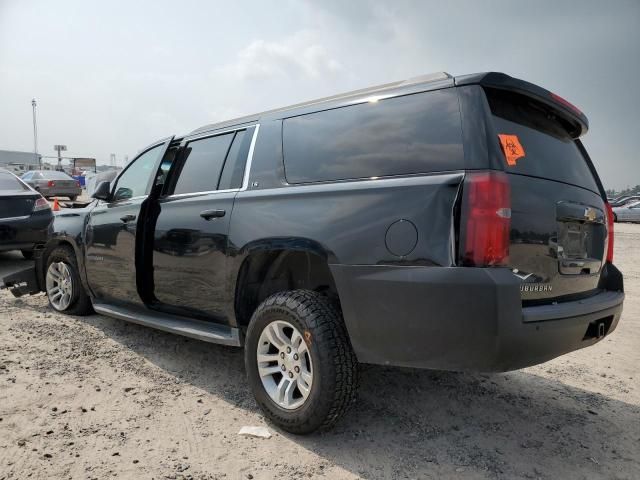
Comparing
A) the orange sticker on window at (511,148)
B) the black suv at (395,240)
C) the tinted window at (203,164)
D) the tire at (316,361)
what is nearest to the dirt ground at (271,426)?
the tire at (316,361)

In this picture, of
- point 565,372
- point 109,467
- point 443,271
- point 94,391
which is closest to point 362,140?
point 443,271

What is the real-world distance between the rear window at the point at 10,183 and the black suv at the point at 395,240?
209 inches

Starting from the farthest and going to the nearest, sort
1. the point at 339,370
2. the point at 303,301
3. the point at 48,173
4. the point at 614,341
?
1. the point at 48,173
2. the point at 614,341
3. the point at 303,301
4. the point at 339,370

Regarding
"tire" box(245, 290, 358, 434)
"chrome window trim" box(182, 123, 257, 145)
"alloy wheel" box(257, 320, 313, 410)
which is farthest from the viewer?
"chrome window trim" box(182, 123, 257, 145)

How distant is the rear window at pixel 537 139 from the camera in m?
2.39

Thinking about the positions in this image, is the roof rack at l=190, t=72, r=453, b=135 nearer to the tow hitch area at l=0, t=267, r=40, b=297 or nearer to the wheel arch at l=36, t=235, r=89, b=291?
the wheel arch at l=36, t=235, r=89, b=291

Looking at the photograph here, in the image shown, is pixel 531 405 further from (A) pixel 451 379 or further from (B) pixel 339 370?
(B) pixel 339 370

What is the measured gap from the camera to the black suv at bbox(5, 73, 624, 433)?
2172mm

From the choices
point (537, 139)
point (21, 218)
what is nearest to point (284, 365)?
point (537, 139)

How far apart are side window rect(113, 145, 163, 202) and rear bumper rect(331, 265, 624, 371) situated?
95.6 inches

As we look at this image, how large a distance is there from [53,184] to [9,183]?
13.9 m

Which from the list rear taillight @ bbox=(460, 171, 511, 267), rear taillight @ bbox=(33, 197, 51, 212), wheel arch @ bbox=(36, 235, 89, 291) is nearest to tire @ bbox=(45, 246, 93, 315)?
wheel arch @ bbox=(36, 235, 89, 291)

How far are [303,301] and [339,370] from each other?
427mm

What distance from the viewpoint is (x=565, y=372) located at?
3.88m
